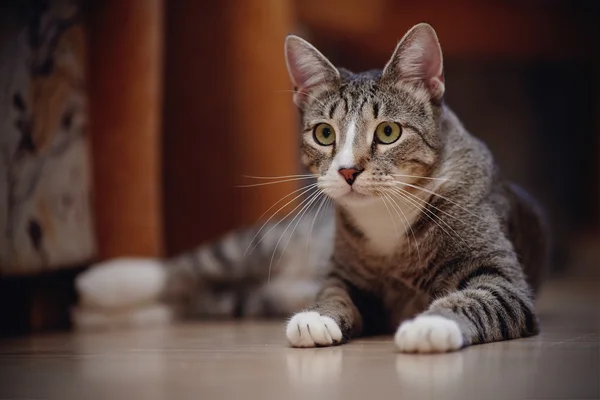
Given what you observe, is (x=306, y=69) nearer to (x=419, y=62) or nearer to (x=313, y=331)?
(x=419, y=62)

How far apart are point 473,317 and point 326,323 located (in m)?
0.26

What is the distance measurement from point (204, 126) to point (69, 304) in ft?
2.52

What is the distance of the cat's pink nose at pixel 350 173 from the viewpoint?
139 cm

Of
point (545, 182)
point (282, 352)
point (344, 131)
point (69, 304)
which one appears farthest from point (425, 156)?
point (545, 182)

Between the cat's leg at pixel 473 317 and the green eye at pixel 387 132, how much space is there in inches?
11.9

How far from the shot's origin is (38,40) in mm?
1818

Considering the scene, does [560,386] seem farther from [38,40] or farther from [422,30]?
[38,40]

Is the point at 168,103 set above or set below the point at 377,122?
above

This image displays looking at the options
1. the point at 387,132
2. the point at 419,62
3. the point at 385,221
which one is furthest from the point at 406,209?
the point at 419,62

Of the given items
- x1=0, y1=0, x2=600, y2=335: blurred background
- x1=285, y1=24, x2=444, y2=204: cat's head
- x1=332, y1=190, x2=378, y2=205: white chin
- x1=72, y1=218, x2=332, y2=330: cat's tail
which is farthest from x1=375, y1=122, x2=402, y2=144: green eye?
x1=0, y1=0, x2=600, y2=335: blurred background

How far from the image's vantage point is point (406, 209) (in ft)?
4.98

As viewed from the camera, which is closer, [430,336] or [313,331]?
[430,336]

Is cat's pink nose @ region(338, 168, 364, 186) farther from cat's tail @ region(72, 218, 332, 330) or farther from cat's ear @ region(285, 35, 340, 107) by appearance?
cat's tail @ region(72, 218, 332, 330)

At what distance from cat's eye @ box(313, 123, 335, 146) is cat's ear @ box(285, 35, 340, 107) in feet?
0.33
